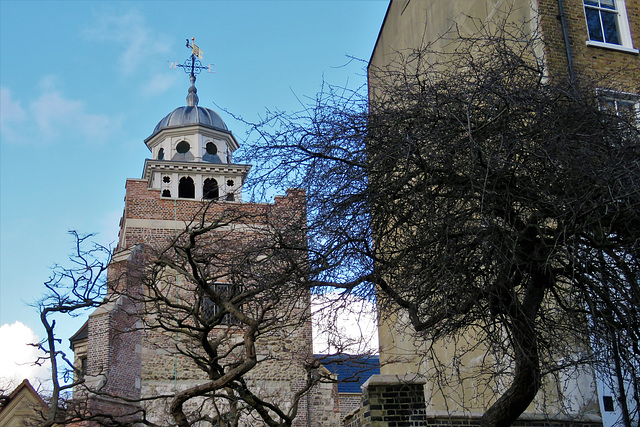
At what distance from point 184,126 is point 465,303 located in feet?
99.4

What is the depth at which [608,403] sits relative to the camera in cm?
1171

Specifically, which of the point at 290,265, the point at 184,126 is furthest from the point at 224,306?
the point at 184,126

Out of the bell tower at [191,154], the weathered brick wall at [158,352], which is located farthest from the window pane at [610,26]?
the bell tower at [191,154]

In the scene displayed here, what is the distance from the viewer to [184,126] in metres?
36.2

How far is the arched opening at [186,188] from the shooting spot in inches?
1329

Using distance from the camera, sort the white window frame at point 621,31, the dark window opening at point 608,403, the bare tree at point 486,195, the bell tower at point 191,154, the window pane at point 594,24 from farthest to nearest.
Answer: the bell tower at point 191,154 → the window pane at point 594,24 → the white window frame at point 621,31 → the dark window opening at point 608,403 → the bare tree at point 486,195

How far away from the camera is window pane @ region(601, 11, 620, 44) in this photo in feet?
49.0

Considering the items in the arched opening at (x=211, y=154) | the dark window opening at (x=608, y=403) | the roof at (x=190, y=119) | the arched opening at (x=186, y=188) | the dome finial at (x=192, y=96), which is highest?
the dome finial at (x=192, y=96)

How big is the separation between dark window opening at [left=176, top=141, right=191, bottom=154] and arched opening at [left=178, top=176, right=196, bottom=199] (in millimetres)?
2315

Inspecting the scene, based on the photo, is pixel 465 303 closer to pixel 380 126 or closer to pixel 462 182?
pixel 462 182

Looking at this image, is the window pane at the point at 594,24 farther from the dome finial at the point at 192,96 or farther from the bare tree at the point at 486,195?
the dome finial at the point at 192,96

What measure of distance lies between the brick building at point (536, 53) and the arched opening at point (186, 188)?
15207 millimetres

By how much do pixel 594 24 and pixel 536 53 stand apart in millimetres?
1901

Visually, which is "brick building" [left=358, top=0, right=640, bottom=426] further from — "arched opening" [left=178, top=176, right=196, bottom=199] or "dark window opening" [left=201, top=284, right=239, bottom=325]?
"arched opening" [left=178, top=176, right=196, bottom=199]
